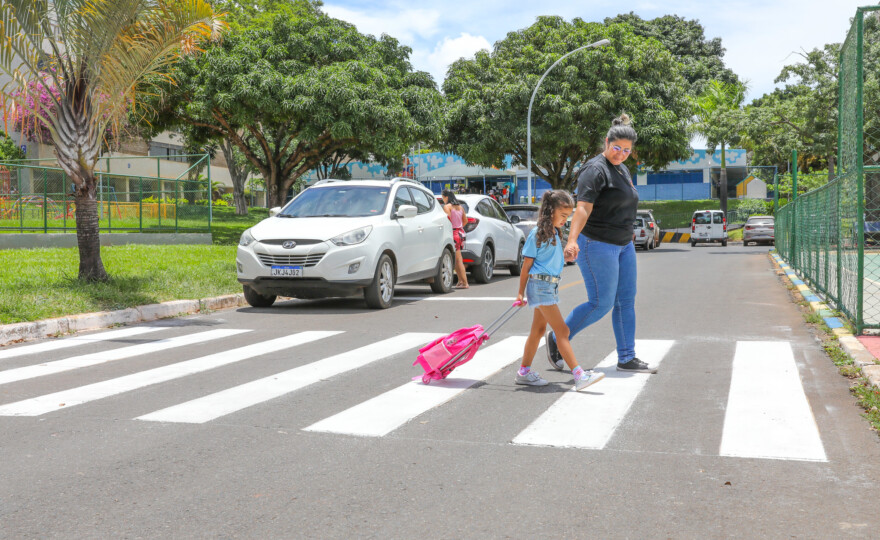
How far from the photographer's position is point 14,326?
895 centimetres

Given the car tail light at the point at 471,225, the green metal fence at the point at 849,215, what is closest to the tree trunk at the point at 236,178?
the car tail light at the point at 471,225

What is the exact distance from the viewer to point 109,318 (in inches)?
400

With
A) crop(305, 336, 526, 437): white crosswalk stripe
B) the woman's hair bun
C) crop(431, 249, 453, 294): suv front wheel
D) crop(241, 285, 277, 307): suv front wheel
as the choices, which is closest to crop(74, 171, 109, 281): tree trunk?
crop(241, 285, 277, 307): suv front wheel

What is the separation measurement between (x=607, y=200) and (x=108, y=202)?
62.2 feet

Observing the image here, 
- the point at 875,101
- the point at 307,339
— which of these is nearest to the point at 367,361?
the point at 307,339

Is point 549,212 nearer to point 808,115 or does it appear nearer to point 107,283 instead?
point 107,283

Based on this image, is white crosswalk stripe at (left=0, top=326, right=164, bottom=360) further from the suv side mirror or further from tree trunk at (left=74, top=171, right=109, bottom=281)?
the suv side mirror

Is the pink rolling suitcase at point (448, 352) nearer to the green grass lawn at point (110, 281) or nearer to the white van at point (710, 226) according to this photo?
the green grass lawn at point (110, 281)

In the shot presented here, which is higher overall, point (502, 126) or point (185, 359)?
point (502, 126)

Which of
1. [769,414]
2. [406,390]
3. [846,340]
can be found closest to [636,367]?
[769,414]

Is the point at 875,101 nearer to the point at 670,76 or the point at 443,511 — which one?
the point at 670,76

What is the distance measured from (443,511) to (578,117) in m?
31.1

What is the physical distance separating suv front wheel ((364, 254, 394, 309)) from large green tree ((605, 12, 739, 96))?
51.6 meters

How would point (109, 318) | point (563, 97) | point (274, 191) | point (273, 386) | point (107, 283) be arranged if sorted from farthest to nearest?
point (563, 97) → point (274, 191) → point (107, 283) → point (109, 318) → point (273, 386)
